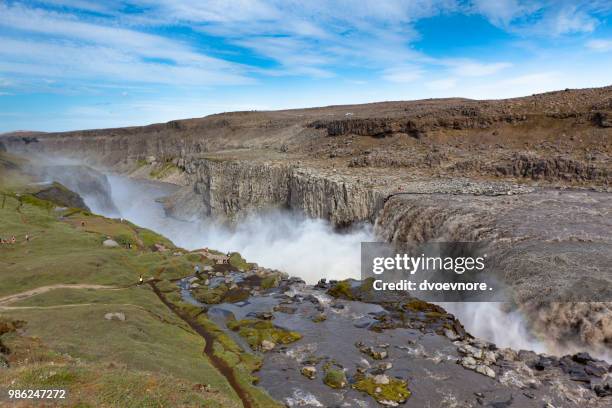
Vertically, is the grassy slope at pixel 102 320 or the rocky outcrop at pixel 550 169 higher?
the rocky outcrop at pixel 550 169

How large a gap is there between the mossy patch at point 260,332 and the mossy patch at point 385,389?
8.80 metres

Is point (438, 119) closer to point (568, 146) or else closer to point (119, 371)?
point (568, 146)

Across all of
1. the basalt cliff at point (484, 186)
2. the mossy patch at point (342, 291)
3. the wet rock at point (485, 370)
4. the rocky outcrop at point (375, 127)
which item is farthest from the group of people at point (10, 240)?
the rocky outcrop at point (375, 127)

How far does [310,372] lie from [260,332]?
27.4ft

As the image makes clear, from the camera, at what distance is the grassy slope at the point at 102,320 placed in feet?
67.5

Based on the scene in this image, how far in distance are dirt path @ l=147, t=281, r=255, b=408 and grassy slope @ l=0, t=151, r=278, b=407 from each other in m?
0.57

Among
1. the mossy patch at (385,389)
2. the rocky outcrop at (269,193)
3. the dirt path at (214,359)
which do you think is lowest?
the dirt path at (214,359)

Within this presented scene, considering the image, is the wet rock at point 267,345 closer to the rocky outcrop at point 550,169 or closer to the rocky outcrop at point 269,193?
the rocky outcrop at point 269,193

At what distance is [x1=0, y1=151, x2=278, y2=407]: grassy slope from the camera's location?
810 inches

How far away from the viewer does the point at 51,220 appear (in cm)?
7312

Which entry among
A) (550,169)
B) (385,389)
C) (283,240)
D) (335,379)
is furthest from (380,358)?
(283,240)

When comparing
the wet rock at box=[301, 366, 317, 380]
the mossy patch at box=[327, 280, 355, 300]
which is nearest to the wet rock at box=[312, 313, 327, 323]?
the mossy patch at box=[327, 280, 355, 300]

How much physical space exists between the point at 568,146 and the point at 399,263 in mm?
27951

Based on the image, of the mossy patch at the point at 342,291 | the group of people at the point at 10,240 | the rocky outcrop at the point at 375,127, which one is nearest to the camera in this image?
the mossy patch at the point at 342,291
